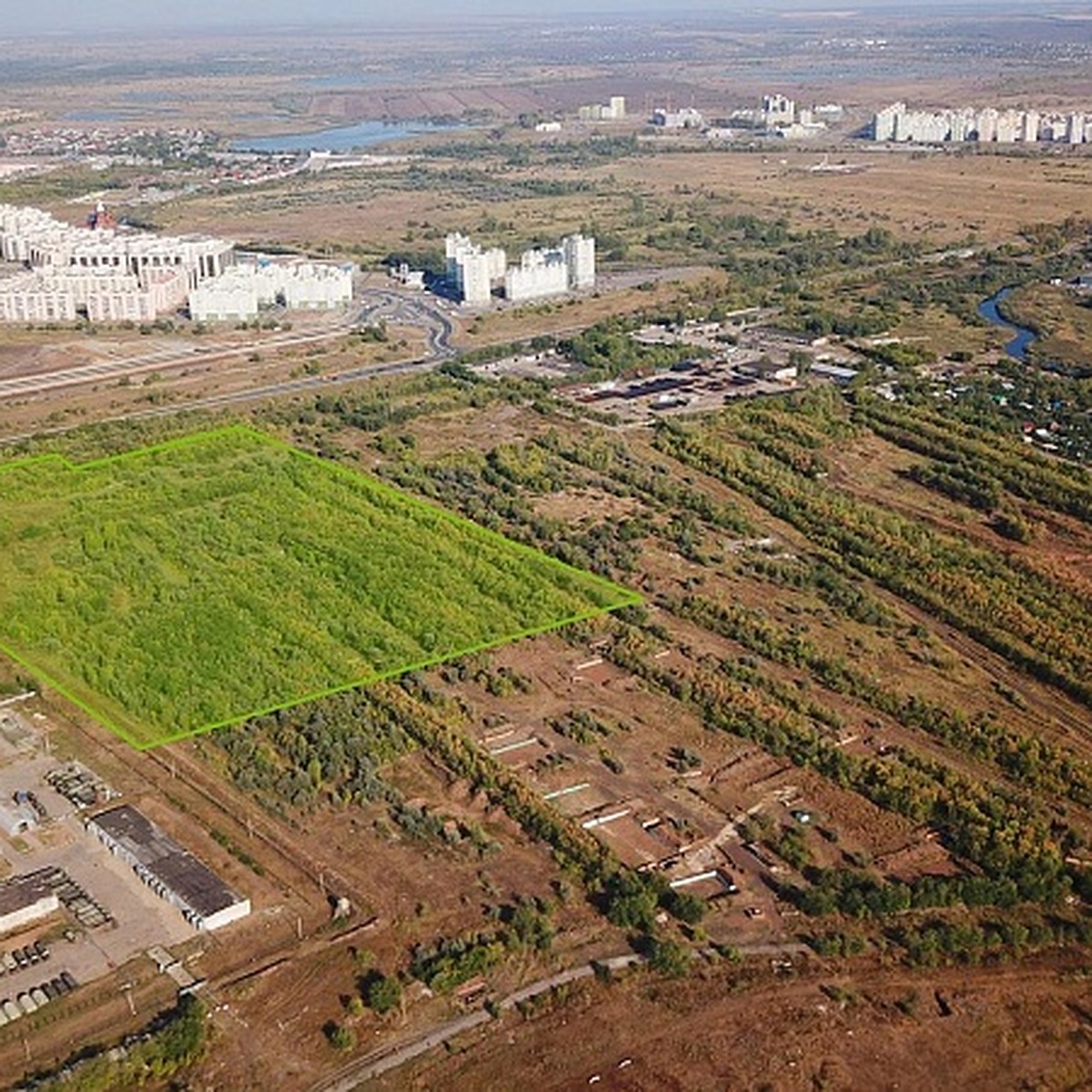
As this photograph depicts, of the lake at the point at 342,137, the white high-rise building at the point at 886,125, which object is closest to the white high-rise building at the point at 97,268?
the lake at the point at 342,137

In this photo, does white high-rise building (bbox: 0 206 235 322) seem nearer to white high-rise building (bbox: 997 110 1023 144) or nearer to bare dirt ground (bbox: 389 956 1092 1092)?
bare dirt ground (bbox: 389 956 1092 1092)

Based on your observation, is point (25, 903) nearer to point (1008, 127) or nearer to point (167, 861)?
point (167, 861)

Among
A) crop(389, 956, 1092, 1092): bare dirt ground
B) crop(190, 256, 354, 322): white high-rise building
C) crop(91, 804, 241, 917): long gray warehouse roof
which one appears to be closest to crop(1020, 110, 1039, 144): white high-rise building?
A: crop(190, 256, 354, 322): white high-rise building

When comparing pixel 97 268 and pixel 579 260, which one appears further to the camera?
pixel 579 260

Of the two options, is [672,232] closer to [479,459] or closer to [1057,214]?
[1057,214]

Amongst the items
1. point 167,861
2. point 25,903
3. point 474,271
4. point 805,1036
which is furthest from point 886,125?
point 25,903

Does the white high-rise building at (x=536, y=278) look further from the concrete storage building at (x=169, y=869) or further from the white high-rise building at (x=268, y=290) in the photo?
the concrete storage building at (x=169, y=869)

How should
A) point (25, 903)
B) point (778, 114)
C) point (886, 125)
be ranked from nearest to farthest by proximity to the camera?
1. point (25, 903)
2. point (886, 125)
3. point (778, 114)
